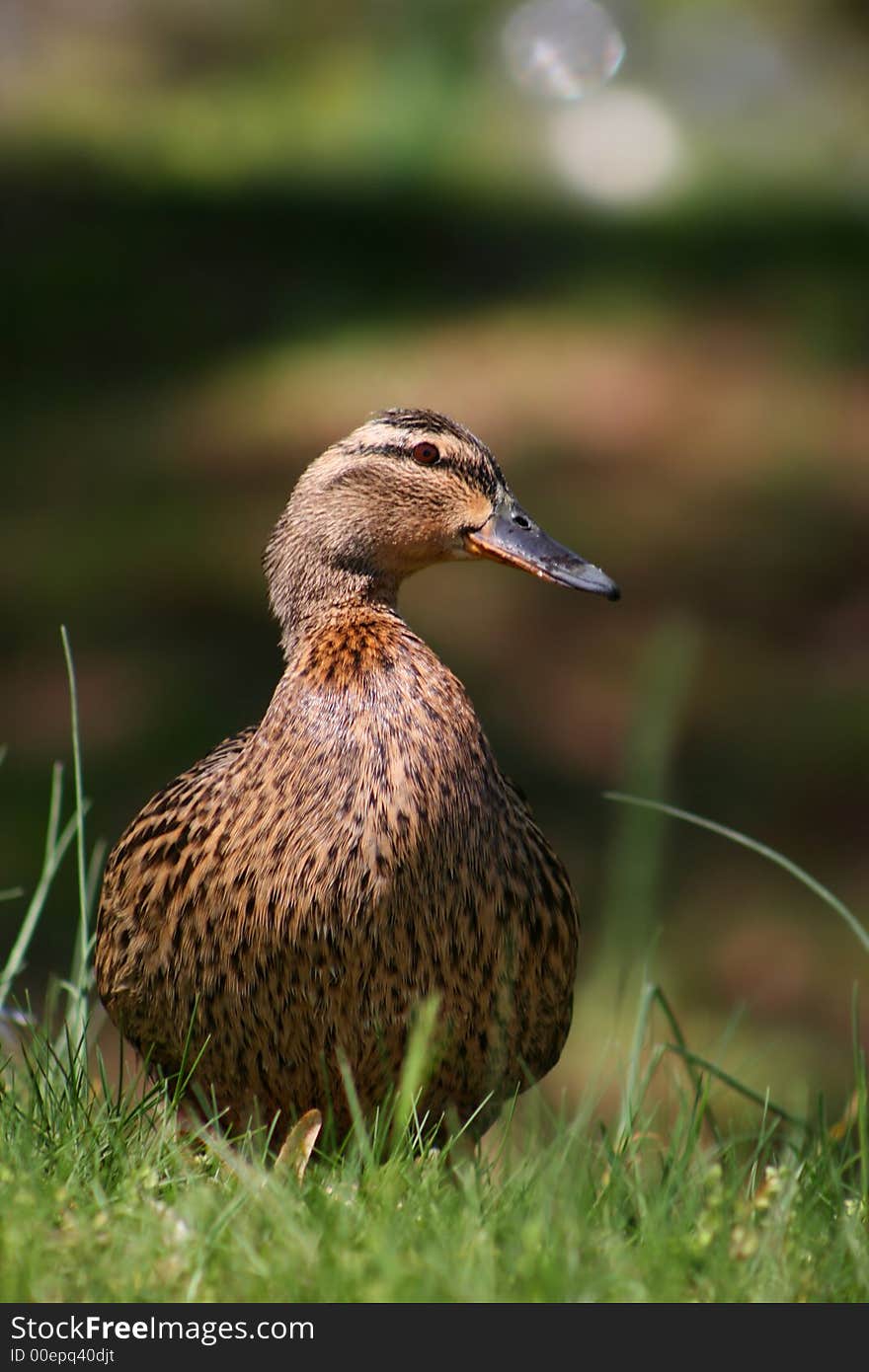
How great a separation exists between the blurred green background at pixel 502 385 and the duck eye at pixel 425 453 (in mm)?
3135

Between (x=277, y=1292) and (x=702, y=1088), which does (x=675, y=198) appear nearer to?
(x=702, y=1088)

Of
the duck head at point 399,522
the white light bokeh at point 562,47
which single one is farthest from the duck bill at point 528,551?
the white light bokeh at point 562,47

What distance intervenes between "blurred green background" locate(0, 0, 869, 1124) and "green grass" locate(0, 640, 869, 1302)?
341 cm

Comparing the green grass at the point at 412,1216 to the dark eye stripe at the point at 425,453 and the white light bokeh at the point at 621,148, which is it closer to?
the dark eye stripe at the point at 425,453

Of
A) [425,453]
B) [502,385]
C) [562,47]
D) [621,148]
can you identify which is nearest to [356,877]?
[425,453]

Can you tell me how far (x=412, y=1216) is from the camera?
2.36 m

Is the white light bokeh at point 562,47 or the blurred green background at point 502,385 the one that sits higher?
the white light bokeh at point 562,47

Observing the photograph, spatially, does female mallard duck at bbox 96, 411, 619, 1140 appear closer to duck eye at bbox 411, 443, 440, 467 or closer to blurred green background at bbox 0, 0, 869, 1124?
duck eye at bbox 411, 443, 440, 467

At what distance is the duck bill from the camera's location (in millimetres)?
3326

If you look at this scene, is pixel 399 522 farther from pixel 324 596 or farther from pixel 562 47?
pixel 562 47

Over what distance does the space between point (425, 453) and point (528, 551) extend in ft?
0.85

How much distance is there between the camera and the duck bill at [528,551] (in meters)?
3.33

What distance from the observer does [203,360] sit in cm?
1015

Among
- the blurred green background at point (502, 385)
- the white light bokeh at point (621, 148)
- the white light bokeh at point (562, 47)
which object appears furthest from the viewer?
the white light bokeh at point (621, 148)
